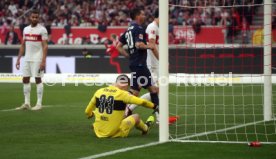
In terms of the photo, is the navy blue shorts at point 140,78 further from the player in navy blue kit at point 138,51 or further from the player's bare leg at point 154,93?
the player's bare leg at point 154,93

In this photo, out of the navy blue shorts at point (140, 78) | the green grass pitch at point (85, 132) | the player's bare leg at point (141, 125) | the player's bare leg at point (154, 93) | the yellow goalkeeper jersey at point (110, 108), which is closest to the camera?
the green grass pitch at point (85, 132)

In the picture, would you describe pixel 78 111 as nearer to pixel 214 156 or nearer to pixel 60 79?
pixel 214 156

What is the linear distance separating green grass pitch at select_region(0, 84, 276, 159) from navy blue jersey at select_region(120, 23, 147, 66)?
4.59ft

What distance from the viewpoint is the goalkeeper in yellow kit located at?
36.9 feet

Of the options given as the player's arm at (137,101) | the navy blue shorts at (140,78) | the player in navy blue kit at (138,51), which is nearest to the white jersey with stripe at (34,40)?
the player in navy blue kit at (138,51)

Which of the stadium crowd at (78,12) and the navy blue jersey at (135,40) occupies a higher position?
the stadium crowd at (78,12)

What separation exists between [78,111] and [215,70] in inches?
403

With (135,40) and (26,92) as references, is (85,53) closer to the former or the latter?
(26,92)

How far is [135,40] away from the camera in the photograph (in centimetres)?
1314

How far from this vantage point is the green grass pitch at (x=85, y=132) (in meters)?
9.80

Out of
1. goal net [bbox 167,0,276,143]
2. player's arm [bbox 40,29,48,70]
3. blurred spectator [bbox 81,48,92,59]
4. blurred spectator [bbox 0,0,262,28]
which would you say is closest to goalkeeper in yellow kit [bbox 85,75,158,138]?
goal net [bbox 167,0,276,143]

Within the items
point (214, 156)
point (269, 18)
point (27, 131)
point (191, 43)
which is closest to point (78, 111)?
point (27, 131)

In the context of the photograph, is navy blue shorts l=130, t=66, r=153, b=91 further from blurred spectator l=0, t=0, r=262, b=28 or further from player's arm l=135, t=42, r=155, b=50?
blurred spectator l=0, t=0, r=262, b=28

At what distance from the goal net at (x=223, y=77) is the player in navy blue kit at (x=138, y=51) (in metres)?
0.74
